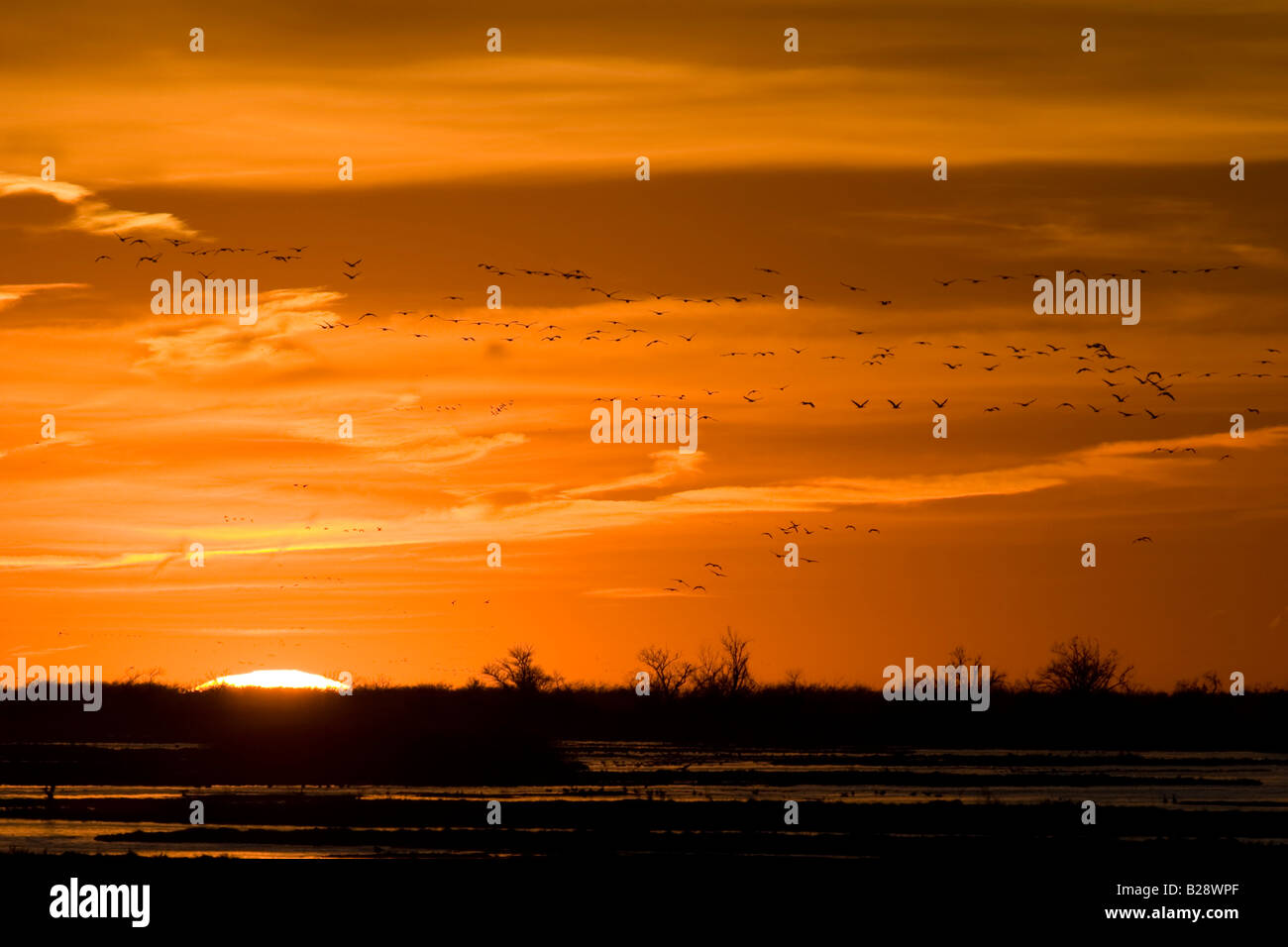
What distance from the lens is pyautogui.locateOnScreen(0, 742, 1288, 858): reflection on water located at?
42625 millimetres

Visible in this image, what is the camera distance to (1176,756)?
84.2 m

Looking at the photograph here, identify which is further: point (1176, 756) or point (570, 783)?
point (1176, 756)

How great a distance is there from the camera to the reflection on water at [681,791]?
1678 inches

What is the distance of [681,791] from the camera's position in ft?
188

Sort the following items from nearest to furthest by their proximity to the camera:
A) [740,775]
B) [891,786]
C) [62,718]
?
1. [891,786]
2. [740,775]
3. [62,718]
